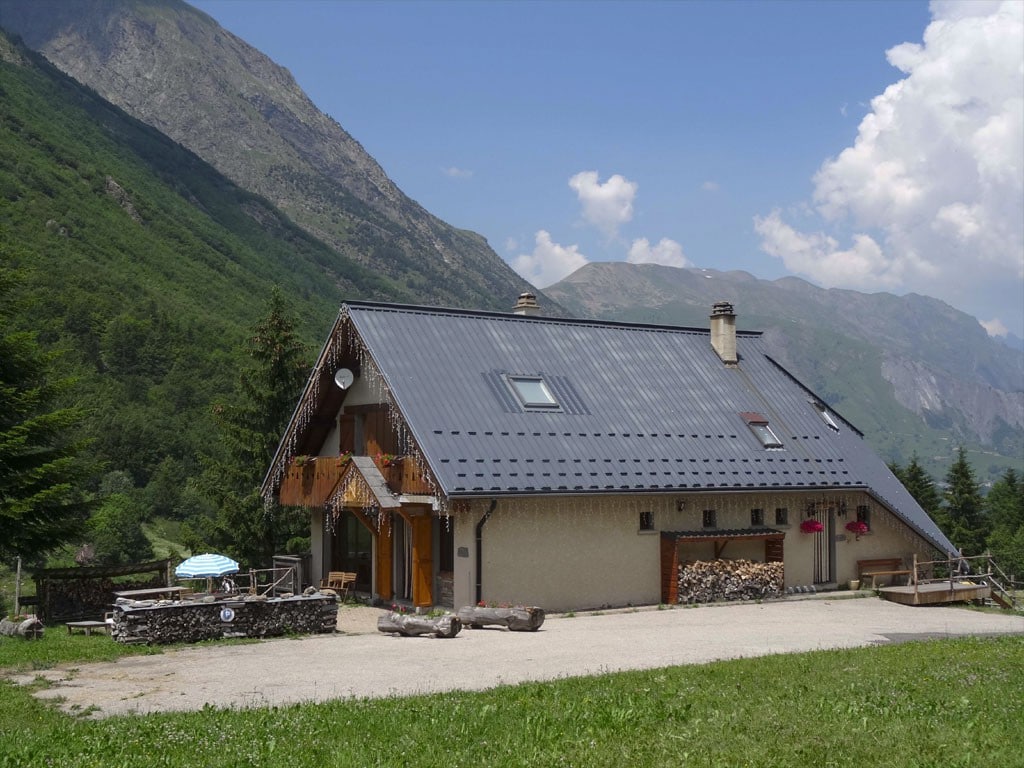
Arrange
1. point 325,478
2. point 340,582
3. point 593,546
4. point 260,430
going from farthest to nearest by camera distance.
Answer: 1. point 260,430
2. point 340,582
3. point 325,478
4. point 593,546

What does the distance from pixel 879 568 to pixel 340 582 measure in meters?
14.1

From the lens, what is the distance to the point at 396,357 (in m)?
26.0

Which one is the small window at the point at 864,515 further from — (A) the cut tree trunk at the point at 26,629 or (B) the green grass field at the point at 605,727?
(A) the cut tree trunk at the point at 26,629

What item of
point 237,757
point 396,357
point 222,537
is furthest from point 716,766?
point 222,537

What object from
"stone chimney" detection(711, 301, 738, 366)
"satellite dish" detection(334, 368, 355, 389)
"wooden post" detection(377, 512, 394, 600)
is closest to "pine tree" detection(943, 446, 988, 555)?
"stone chimney" detection(711, 301, 738, 366)

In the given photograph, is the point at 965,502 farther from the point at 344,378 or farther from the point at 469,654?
the point at 469,654

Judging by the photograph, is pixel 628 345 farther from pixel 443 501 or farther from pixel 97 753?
pixel 97 753

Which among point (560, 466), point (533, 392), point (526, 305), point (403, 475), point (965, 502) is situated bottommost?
point (965, 502)

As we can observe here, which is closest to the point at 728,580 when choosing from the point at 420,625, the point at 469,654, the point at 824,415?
the point at 824,415

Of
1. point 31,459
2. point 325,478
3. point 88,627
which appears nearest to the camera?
point 88,627

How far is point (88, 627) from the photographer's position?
824 inches

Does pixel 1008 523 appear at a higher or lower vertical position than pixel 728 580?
lower

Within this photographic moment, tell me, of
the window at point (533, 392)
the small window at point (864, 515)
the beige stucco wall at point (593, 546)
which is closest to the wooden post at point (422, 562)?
the beige stucco wall at point (593, 546)

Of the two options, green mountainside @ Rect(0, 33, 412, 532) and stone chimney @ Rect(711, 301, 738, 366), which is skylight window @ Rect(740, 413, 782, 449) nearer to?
stone chimney @ Rect(711, 301, 738, 366)
